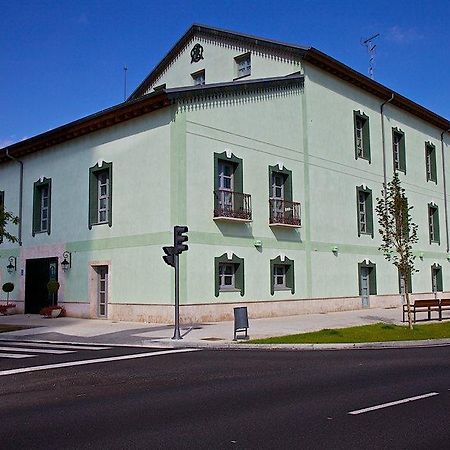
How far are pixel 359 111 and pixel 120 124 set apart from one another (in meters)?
13.5

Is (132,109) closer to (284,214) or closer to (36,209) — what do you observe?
(284,214)

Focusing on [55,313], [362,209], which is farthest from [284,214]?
[55,313]

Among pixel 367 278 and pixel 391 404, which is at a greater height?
pixel 367 278

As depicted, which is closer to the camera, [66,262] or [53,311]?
[53,311]

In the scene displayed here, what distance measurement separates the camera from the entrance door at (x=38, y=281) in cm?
2610

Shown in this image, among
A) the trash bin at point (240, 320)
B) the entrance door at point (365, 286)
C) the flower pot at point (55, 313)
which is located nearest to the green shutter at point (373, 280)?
the entrance door at point (365, 286)

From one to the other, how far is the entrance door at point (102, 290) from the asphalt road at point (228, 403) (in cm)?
1085

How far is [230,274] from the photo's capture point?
2236cm

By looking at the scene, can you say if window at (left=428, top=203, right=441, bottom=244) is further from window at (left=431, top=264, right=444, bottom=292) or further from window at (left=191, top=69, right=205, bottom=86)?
window at (left=191, top=69, right=205, bottom=86)

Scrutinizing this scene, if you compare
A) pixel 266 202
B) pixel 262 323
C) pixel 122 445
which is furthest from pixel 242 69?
pixel 122 445

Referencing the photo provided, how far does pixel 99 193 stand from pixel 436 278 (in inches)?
867

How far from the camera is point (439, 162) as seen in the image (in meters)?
37.9

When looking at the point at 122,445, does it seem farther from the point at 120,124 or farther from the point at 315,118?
the point at 315,118

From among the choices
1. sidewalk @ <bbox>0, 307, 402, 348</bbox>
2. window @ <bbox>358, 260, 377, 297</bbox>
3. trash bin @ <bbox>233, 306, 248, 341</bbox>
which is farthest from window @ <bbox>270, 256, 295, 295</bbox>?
trash bin @ <bbox>233, 306, 248, 341</bbox>
